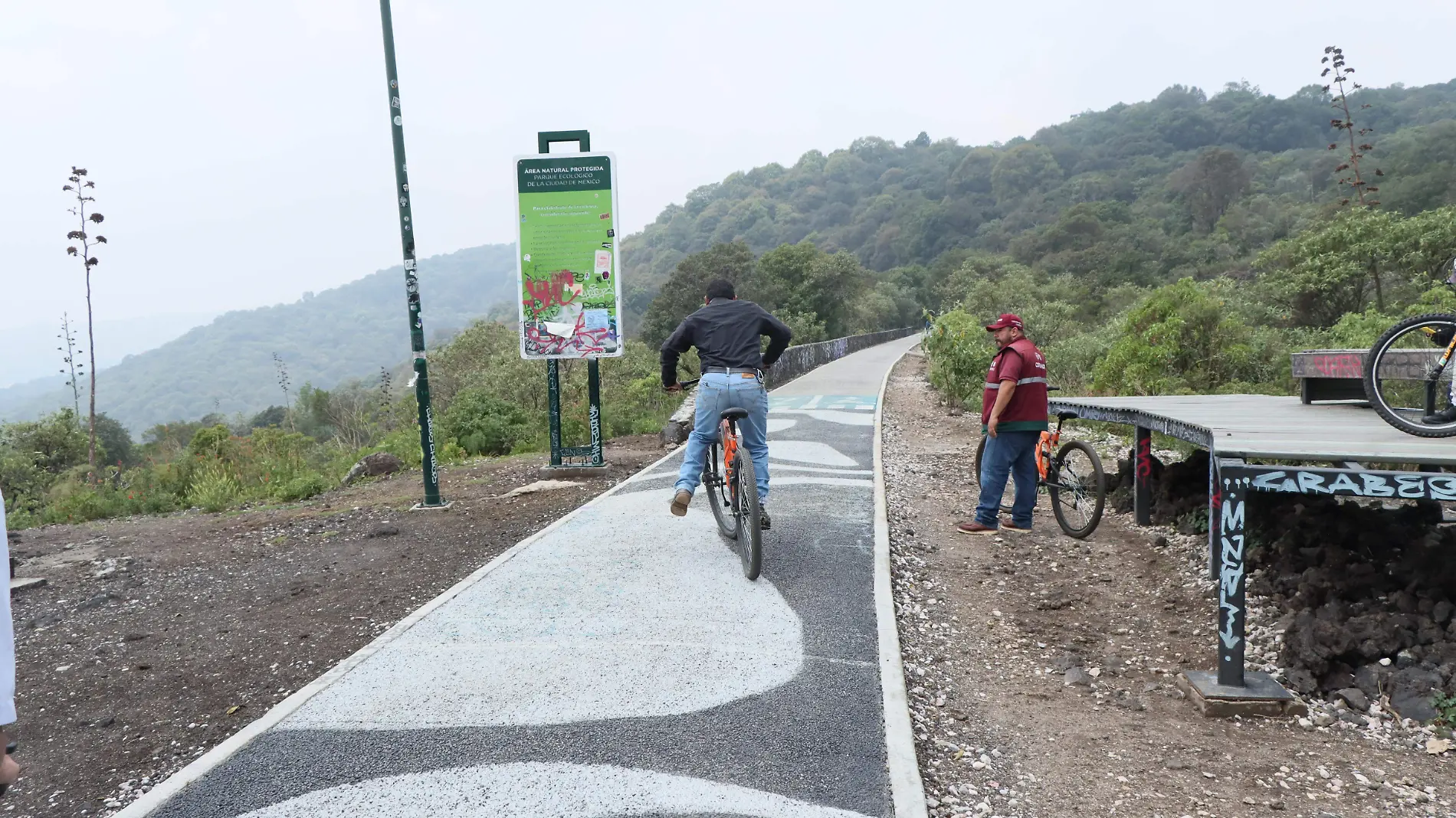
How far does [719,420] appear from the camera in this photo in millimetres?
5934

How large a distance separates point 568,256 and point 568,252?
0.14ft

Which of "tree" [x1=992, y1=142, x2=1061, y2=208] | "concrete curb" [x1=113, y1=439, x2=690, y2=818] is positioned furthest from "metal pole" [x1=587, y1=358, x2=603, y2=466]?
"tree" [x1=992, y1=142, x2=1061, y2=208]

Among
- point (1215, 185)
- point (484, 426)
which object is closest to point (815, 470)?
point (484, 426)

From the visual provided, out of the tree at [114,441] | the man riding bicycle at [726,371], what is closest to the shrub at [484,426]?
the man riding bicycle at [726,371]

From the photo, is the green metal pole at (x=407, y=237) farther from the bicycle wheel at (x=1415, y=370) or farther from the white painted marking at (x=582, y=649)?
the bicycle wheel at (x=1415, y=370)

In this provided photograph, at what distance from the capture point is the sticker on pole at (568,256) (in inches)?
377

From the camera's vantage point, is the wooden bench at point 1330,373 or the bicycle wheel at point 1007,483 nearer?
the wooden bench at point 1330,373

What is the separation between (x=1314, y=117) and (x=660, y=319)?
3978 inches

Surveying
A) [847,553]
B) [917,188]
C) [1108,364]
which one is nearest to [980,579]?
[847,553]

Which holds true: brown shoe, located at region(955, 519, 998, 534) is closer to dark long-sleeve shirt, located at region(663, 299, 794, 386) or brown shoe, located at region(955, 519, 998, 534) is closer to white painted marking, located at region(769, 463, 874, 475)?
white painted marking, located at region(769, 463, 874, 475)

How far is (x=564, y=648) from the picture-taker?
4.55 metres

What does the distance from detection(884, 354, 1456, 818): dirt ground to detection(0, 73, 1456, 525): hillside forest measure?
23.4 ft

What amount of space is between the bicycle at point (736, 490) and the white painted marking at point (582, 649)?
6.5 inches

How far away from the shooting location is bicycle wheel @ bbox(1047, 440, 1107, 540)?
691 centimetres
